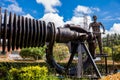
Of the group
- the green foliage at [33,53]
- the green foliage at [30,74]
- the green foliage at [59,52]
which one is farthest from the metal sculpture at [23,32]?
the green foliage at [33,53]

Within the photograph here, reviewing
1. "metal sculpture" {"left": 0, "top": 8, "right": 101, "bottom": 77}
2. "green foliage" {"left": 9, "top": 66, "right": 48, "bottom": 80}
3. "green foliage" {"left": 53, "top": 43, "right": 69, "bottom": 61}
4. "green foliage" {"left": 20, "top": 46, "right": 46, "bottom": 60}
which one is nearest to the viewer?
"metal sculpture" {"left": 0, "top": 8, "right": 101, "bottom": 77}

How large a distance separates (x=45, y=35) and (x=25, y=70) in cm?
515

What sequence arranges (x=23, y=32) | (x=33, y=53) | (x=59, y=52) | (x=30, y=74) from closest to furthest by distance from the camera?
1. (x=23, y=32)
2. (x=30, y=74)
3. (x=59, y=52)
4. (x=33, y=53)

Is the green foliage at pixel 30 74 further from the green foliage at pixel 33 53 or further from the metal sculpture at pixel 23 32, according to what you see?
the green foliage at pixel 33 53

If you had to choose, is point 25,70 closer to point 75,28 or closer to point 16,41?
point 75,28

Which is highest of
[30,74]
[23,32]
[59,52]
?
[59,52]

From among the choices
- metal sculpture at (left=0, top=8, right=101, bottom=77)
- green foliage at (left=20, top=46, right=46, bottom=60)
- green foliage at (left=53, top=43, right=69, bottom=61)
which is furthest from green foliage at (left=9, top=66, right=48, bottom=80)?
green foliage at (left=20, top=46, right=46, bottom=60)

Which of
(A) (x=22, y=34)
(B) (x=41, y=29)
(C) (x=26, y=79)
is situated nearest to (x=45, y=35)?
(B) (x=41, y=29)

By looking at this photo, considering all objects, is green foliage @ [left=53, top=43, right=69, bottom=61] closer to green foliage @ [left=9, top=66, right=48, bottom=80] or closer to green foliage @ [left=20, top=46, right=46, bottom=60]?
green foliage @ [left=20, top=46, right=46, bottom=60]

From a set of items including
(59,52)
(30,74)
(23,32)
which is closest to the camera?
(23,32)

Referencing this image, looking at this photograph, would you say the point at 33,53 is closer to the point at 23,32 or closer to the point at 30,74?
the point at 30,74

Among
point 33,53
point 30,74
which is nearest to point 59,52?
point 33,53

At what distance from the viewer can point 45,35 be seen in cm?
697

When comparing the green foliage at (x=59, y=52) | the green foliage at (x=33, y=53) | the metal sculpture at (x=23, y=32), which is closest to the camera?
the metal sculpture at (x=23, y=32)
